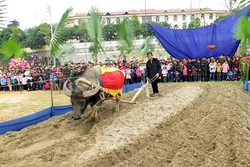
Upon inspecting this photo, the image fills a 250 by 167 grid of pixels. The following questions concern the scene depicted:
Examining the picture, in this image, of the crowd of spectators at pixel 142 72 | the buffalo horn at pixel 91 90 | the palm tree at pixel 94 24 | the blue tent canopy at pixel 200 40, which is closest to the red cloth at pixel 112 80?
the buffalo horn at pixel 91 90

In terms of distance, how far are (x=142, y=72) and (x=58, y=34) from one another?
10.3 meters

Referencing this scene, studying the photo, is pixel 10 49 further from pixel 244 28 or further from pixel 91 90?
pixel 91 90

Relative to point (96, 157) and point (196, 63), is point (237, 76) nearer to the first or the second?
point (196, 63)

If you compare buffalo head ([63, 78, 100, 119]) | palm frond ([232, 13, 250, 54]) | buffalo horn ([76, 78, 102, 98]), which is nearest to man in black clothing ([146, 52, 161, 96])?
buffalo horn ([76, 78, 102, 98])

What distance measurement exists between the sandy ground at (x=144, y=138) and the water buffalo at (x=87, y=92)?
0.38 meters

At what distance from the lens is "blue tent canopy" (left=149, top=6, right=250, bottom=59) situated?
18.6m

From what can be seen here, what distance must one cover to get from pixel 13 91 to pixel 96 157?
14.7 m

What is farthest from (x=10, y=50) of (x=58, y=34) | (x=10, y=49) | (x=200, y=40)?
(x=200, y=40)

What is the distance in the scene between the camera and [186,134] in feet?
24.8

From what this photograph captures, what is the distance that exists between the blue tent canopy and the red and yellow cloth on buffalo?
9381mm

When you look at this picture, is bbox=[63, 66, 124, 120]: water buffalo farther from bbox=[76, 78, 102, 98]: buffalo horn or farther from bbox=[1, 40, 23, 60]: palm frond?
bbox=[1, 40, 23, 60]: palm frond

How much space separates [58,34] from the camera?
9164 millimetres

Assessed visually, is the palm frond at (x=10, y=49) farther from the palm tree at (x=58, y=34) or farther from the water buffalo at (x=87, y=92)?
Answer: the water buffalo at (x=87, y=92)

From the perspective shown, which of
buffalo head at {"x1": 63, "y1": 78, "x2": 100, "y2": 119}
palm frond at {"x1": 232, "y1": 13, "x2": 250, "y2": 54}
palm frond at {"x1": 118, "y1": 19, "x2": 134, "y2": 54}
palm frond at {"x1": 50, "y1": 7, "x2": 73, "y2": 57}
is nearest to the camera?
palm frond at {"x1": 232, "y1": 13, "x2": 250, "y2": 54}
